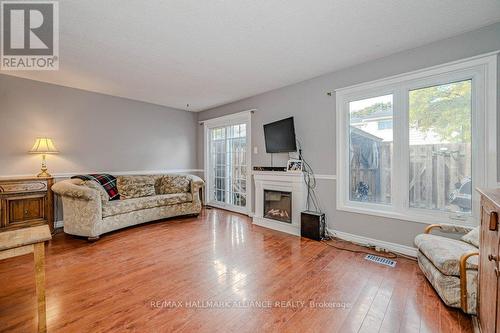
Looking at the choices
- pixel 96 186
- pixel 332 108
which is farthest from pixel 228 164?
pixel 332 108

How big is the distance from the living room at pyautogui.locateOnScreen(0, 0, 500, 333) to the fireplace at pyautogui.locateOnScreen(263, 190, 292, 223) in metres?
0.03

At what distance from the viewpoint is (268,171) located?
3.82 m

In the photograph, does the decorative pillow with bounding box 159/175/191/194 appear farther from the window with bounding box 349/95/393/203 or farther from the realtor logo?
the window with bounding box 349/95/393/203

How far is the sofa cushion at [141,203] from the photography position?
334 centimetres

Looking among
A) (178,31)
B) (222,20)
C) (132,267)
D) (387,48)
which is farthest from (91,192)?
(387,48)

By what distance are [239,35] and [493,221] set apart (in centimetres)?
240

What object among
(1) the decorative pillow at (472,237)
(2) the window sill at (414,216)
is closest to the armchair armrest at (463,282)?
(1) the decorative pillow at (472,237)

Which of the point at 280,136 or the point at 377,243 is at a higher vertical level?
the point at 280,136

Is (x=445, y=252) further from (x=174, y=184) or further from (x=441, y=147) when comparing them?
(x=174, y=184)

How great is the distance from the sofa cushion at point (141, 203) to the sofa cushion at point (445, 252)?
143 inches

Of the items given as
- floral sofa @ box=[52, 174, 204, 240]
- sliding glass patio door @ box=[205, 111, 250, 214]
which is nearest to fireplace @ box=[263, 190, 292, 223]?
sliding glass patio door @ box=[205, 111, 250, 214]

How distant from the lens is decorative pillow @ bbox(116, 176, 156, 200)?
13.1 feet

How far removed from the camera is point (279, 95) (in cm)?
391

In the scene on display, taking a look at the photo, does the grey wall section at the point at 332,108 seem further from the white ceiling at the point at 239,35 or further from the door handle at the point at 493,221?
the door handle at the point at 493,221
